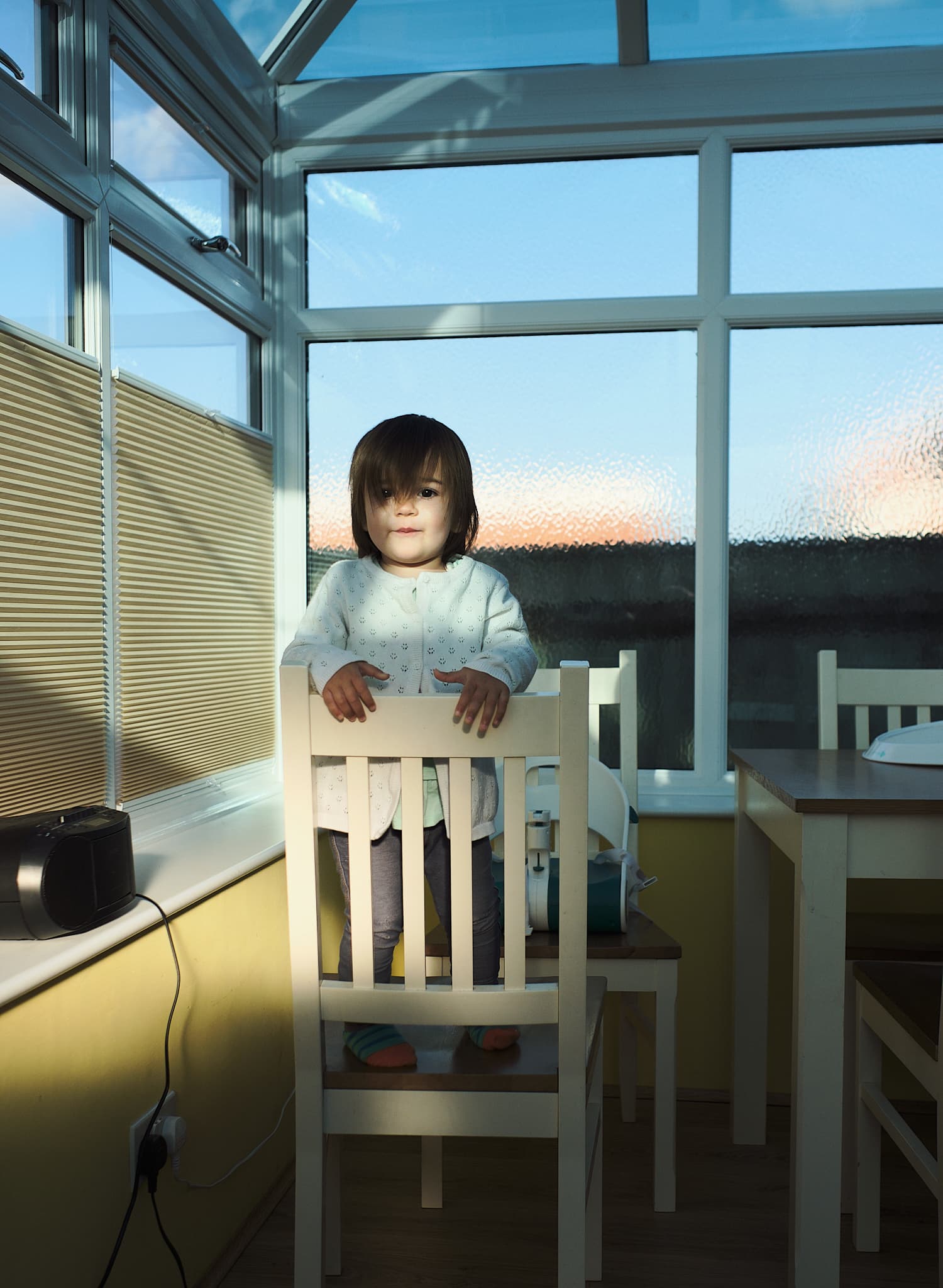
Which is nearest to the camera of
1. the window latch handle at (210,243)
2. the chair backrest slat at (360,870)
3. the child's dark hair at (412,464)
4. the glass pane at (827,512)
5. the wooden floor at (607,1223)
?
the chair backrest slat at (360,870)

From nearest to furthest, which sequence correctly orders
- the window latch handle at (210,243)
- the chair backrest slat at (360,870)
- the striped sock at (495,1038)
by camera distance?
the chair backrest slat at (360,870)
the striped sock at (495,1038)
the window latch handle at (210,243)

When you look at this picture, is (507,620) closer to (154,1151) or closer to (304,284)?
(154,1151)

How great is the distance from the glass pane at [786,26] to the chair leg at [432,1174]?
2.49 m

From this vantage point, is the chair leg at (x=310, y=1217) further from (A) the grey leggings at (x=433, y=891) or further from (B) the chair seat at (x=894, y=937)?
(B) the chair seat at (x=894, y=937)

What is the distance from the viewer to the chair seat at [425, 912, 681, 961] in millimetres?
1804

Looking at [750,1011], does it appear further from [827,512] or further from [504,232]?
[504,232]

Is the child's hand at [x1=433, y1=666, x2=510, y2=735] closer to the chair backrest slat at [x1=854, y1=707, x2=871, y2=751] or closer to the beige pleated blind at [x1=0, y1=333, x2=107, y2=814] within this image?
the beige pleated blind at [x1=0, y1=333, x2=107, y2=814]

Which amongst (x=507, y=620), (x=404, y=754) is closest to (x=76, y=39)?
(x=507, y=620)

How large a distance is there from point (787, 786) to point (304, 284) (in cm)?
184

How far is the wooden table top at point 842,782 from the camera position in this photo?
146cm

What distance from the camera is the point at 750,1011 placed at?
2166 millimetres

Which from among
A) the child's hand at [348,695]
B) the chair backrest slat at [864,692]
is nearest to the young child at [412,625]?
the child's hand at [348,695]

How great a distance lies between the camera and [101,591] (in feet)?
5.66

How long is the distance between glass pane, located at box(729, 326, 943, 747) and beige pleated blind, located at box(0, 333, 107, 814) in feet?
5.14
